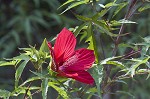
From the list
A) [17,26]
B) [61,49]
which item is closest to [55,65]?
[61,49]

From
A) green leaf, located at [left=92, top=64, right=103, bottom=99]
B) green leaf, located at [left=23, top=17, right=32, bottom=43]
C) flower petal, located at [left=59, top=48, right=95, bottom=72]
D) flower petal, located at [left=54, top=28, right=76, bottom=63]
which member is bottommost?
green leaf, located at [left=92, top=64, right=103, bottom=99]

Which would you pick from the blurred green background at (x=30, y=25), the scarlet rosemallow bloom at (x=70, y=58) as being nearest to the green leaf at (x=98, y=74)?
the scarlet rosemallow bloom at (x=70, y=58)

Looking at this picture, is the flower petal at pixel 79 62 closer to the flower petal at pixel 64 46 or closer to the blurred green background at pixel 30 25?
the flower petal at pixel 64 46

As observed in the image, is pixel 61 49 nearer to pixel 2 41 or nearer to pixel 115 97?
pixel 115 97

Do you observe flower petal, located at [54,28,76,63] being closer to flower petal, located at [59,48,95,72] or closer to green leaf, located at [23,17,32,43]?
flower petal, located at [59,48,95,72]

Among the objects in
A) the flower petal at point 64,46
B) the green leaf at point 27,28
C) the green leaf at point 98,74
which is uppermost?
the green leaf at point 27,28

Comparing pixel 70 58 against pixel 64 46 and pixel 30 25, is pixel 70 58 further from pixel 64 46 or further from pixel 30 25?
pixel 30 25

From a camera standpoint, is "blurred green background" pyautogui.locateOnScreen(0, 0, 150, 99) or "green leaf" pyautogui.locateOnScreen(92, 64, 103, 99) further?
"blurred green background" pyautogui.locateOnScreen(0, 0, 150, 99)

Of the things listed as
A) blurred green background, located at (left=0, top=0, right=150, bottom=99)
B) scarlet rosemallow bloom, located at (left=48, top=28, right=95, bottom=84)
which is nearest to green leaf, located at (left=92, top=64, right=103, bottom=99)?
scarlet rosemallow bloom, located at (left=48, top=28, right=95, bottom=84)
